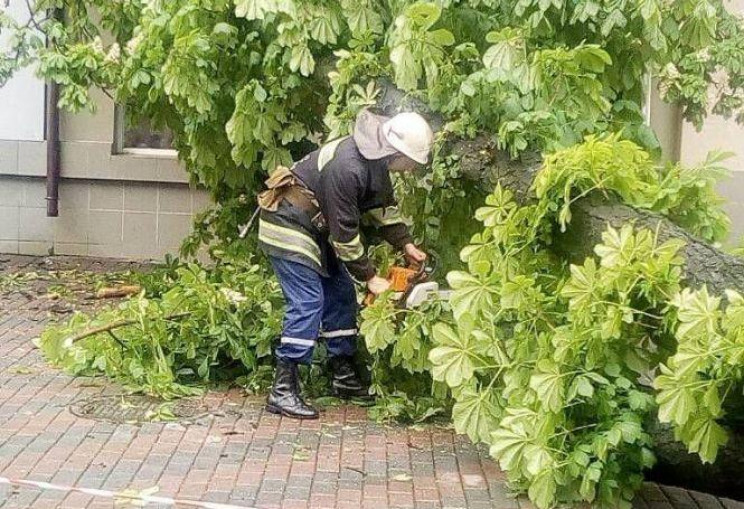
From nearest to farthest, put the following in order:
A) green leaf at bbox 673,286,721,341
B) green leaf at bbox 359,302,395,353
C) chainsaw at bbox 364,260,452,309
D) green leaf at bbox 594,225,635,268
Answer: green leaf at bbox 673,286,721,341 < green leaf at bbox 594,225,635,268 < green leaf at bbox 359,302,395,353 < chainsaw at bbox 364,260,452,309

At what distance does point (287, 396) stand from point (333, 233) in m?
0.97

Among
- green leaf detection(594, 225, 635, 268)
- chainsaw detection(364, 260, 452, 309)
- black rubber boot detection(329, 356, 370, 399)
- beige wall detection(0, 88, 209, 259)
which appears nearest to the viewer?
green leaf detection(594, 225, 635, 268)

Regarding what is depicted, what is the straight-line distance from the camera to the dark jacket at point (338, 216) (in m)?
5.74

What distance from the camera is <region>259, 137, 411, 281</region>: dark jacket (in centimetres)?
574

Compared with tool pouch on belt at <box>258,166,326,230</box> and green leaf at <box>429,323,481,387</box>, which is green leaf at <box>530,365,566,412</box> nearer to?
green leaf at <box>429,323,481,387</box>

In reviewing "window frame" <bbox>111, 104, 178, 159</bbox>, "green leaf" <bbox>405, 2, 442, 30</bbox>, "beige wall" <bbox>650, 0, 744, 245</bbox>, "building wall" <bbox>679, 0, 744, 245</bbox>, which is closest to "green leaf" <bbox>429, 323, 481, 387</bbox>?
"green leaf" <bbox>405, 2, 442, 30</bbox>

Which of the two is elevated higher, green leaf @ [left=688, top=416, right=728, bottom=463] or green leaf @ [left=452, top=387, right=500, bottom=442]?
green leaf @ [left=688, top=416, right=728, bottom=463]

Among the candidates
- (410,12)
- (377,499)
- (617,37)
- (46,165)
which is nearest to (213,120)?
(410,12)

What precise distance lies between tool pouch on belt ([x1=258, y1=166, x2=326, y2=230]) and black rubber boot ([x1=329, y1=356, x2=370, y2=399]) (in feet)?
2.91

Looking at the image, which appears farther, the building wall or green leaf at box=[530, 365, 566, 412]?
the building wall

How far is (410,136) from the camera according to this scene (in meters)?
5.66

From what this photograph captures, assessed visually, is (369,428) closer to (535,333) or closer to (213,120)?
(535,333)

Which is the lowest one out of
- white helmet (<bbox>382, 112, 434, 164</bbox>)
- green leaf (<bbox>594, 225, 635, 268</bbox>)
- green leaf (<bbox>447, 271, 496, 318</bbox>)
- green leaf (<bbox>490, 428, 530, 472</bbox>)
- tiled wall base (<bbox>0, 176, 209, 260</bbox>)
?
tiled wall base (<bbox>0, 176, 209, 260</bbox>)

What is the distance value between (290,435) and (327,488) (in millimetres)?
800
